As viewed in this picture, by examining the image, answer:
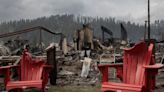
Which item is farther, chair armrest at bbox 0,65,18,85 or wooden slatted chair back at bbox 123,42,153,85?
chair armrest at bbox 0,65,18,85

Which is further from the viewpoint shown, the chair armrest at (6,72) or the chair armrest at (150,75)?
the chair armrest at (6,72)

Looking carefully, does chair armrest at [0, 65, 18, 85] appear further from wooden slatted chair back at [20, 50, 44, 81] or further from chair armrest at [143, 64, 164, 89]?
chair armrest at [143, 64, 164, 89]

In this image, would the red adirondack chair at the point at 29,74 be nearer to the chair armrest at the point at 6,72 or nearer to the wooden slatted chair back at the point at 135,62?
the chair armrest at the point at 6,72

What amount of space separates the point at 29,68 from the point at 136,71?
2.03 meters

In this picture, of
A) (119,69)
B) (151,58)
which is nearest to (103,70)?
(119,69)

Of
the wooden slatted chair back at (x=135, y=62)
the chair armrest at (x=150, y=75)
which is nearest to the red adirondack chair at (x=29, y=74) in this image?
the wooden slatted chair back at (x=135, y=62)

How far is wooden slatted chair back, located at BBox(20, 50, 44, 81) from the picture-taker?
7.54 metres

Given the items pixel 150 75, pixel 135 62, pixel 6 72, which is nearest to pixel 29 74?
pixel 6 72

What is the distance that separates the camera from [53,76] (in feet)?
34.1

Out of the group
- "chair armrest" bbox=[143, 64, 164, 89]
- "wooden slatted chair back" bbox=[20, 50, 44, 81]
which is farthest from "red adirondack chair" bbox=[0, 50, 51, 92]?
"chair armrest" bbox=[143, 64, 164, 89]

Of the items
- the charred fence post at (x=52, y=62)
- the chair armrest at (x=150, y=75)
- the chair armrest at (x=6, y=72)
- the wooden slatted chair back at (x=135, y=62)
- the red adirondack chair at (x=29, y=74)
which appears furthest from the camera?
the charred fence post at (x=52, y=62)

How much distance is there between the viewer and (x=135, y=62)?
7.04 meters

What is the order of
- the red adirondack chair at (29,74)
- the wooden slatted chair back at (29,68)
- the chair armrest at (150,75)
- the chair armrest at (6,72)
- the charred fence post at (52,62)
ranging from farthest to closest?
the charred fence post at (52,62)
the wooden slatted chair back at (29,68)
the chair armrest at (6,72)
the red adirondack chair at (29,74)
the chair armrest at (150,75)

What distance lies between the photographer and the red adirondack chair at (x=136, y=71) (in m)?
6.33
